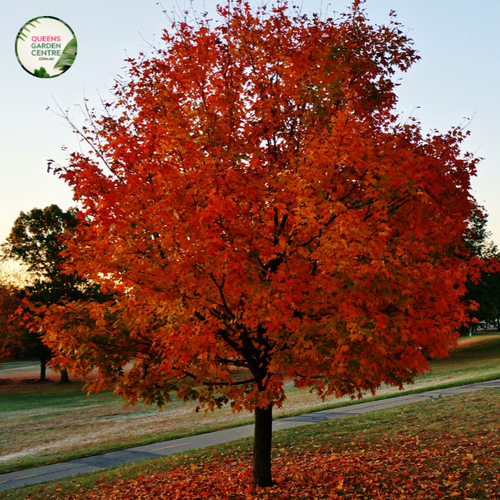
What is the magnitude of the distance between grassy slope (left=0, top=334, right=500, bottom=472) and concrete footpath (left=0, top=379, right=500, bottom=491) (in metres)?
0.80

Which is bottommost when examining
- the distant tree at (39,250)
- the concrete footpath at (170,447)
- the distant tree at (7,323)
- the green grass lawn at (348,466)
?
the concrete footpath at (170,447)

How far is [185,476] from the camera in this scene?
11.0 m

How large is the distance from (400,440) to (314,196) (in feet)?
28.1

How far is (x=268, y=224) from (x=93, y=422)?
1958cm

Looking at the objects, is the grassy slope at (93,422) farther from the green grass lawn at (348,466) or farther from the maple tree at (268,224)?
the maple tree at (268,224)

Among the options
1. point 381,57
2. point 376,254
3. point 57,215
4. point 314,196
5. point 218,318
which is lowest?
point 218,318

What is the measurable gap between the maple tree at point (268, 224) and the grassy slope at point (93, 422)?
9.86 metres

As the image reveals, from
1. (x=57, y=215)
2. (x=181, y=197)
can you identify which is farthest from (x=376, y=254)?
(x=57, y=215)

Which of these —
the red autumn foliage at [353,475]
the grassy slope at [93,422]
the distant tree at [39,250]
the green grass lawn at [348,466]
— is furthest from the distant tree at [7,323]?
the red autumn foliage at [353,475]

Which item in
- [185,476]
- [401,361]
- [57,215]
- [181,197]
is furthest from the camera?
[57,215]

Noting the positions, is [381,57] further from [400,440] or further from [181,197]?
[400,440]

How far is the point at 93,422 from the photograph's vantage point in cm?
2325

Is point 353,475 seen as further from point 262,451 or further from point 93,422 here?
point 93,422

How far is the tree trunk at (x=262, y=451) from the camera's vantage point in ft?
30.0
